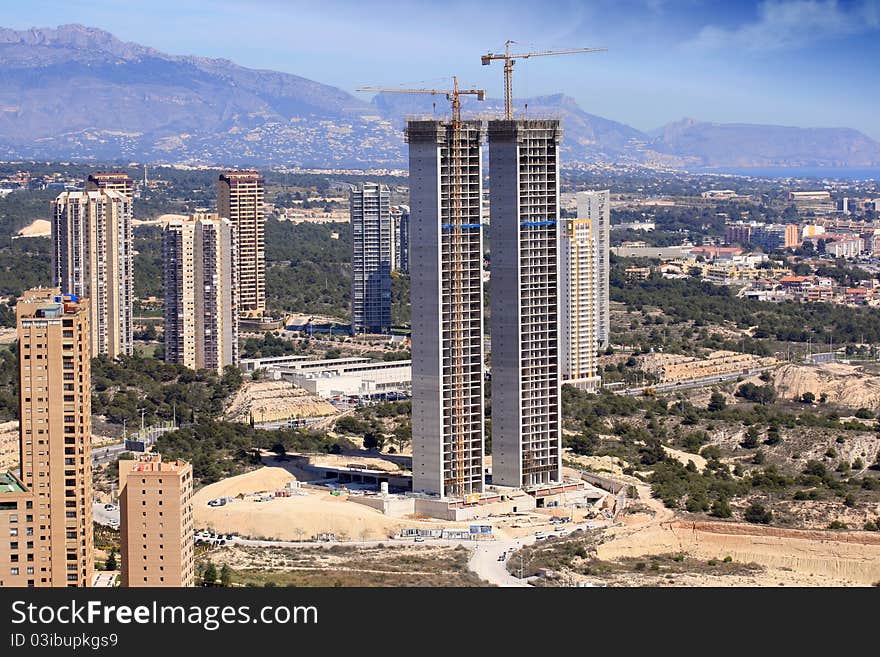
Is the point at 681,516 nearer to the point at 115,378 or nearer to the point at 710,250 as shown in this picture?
the point at 115,378

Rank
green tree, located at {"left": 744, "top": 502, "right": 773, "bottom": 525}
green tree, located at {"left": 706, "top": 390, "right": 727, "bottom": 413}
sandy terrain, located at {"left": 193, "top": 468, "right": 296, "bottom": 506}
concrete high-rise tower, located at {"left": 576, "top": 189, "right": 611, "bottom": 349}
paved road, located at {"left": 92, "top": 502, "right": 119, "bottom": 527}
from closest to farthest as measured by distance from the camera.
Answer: green tree, located at {"left": 744, "top": 502, "right": 773, "bottom": 525}, paved road, located at {"left": 92, "top": 502, "right": 119, "bottom": 527}, sandy terrain, located at {"left": 193, "top": 468, "right": 296, "bottom": 506}, green tree, located at {"left": 706, "top": 390, "right": 727, "bottom": 413}, concrete high-rise tower, located at {"left": 576, "top": 189, "right": 611, "bottom": 349}

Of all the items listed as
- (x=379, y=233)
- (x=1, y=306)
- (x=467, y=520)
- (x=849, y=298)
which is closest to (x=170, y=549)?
(x=467, y=520)

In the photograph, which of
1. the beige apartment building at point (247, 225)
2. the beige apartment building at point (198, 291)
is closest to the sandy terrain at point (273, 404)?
the beige apartment building at point (198, 291)

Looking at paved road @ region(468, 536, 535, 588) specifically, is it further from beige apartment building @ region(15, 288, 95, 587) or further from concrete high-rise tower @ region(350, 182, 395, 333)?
concrete high-rise tower @ region(350, 182, 395, 333)

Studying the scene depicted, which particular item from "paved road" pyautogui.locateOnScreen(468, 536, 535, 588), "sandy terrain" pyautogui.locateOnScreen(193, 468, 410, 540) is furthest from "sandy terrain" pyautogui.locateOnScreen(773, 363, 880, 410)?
"sandy terrain" pyautogui.locateOnScreen(193, 468, 410, 540)

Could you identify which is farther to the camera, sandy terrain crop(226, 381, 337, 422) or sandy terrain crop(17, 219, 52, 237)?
sandy terrain crop(17, 219, 52, 237)

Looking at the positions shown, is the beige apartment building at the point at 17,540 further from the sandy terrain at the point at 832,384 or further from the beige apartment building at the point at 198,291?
the sandy terrain at the point at 832,384

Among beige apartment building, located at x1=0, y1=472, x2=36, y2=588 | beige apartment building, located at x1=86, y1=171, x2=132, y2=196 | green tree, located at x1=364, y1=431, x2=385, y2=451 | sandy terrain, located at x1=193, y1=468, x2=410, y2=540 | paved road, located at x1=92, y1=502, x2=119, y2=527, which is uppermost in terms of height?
beige apartment building, located at x1=86, y1=171, x2=132, y2=196

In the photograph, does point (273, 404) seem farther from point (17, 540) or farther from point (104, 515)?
point (17, 540)
